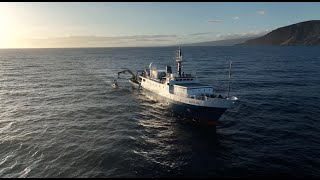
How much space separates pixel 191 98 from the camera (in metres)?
56.0

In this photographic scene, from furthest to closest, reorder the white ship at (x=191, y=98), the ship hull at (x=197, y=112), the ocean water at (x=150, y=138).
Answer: the ship hull at (x=197, y=112), the white ship at (x=191, y=98), the ocean water at (x=150, y=138)

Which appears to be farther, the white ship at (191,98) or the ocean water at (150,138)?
the white ship at (191,98)

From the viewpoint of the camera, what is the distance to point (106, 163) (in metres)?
36.4

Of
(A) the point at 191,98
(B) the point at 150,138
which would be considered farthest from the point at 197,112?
(B) the point at 150,138

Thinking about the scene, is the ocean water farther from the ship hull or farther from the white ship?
the white ship

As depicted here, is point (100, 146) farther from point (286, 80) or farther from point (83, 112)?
point (286, 80)

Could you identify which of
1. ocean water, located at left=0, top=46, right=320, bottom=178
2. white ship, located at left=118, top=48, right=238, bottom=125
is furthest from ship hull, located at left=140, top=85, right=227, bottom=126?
ocean water, located at left=0, top=46, right=320, bottom=178

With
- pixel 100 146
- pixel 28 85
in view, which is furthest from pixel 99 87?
pixel 100 146

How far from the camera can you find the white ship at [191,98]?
52.0 m

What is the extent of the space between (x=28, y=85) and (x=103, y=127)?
5733 cm

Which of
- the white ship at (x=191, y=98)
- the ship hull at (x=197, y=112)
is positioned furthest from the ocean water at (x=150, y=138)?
the white ship at (x=191, y=98)

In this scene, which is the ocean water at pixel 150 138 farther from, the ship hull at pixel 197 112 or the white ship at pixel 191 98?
the white ship at pixel 191 98

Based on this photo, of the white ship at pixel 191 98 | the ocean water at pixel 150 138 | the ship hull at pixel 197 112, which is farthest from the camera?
the ship hull at pixel 197 112

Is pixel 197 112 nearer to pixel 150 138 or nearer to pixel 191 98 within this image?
pixel 191 98
